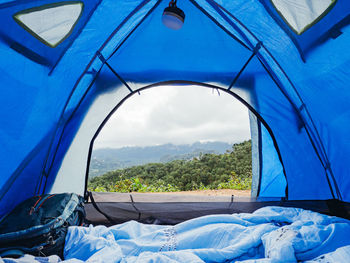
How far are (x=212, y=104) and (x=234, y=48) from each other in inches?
1072

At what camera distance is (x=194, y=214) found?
7.24 ft

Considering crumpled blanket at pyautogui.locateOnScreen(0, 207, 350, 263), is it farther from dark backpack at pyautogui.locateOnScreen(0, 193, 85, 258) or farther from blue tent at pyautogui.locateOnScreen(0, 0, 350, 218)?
blue tent at pyautogui.locateOnScreen(0, 0, 350, 218)

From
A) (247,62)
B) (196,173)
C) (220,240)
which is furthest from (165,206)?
(196,173)

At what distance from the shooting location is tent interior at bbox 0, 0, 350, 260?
140 centimetres

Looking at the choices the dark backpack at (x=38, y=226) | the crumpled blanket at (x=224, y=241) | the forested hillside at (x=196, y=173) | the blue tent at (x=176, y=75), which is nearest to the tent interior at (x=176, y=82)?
the blue tent at (x=176, y=75)

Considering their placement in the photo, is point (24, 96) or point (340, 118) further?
point (340, 118)

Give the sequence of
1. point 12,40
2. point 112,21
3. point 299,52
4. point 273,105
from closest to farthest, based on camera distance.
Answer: point 12,40
point 299,52
point 112,21
point 273,105

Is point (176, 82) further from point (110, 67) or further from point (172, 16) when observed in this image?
point (172, 16)

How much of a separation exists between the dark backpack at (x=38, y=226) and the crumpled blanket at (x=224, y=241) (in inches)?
3.5

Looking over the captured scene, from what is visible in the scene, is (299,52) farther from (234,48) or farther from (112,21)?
(112,21)

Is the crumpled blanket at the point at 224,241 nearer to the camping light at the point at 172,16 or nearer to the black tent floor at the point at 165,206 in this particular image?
the black tent floor at the point at 165,206

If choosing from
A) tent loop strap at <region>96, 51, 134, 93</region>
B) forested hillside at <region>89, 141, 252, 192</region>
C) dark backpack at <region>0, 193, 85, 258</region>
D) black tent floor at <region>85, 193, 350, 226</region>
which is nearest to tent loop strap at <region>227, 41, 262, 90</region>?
tent loop strap at <region>96, 51, 134, 93</region>

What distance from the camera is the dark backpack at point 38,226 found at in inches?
48.8

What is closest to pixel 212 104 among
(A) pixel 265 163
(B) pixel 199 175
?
(B) pixel 199 175
